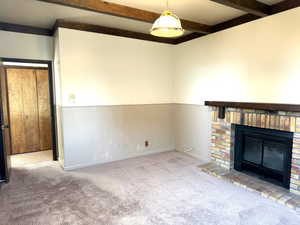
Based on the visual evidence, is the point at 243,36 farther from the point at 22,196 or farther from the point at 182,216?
the point at 22,196

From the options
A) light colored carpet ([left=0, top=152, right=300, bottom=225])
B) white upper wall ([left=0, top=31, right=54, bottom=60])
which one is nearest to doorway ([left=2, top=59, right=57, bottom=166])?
white upper wall ([left=0, top=31, right=54, bottom=60])

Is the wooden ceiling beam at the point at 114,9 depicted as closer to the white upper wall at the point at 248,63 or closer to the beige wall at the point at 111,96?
the white upper wall at the point at 248,63

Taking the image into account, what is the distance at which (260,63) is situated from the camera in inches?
124

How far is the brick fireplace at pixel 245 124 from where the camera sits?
2727mm

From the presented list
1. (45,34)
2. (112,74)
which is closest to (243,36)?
(112,74)

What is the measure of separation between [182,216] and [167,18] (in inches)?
85.3

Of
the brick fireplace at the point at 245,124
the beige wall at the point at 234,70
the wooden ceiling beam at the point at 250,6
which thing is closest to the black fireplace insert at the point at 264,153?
the brick fireplace at the point at 245,124

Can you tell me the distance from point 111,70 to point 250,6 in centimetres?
257

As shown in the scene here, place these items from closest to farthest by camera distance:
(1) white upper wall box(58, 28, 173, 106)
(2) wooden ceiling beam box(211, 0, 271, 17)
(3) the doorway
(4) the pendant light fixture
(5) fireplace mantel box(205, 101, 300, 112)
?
(4) the pendant light fixture < (2) wooden ceiling beam box(211, 0, 271, 17) < (5) fireplace mantel box(205, 101, 300, 112) < (1) white upper wall box(58, 28, 173, 106) < (3) the doorway

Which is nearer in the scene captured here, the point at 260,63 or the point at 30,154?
the point at 260,63

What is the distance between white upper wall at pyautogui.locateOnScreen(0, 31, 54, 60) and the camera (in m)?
3.64

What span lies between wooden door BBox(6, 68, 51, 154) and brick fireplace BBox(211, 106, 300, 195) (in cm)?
402

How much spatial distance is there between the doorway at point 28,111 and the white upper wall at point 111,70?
1261 millimetres

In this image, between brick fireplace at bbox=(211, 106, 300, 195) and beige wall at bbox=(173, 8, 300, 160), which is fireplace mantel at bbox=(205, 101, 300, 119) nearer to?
brick fireplace at bbox=(211, 106, 300, 195)
